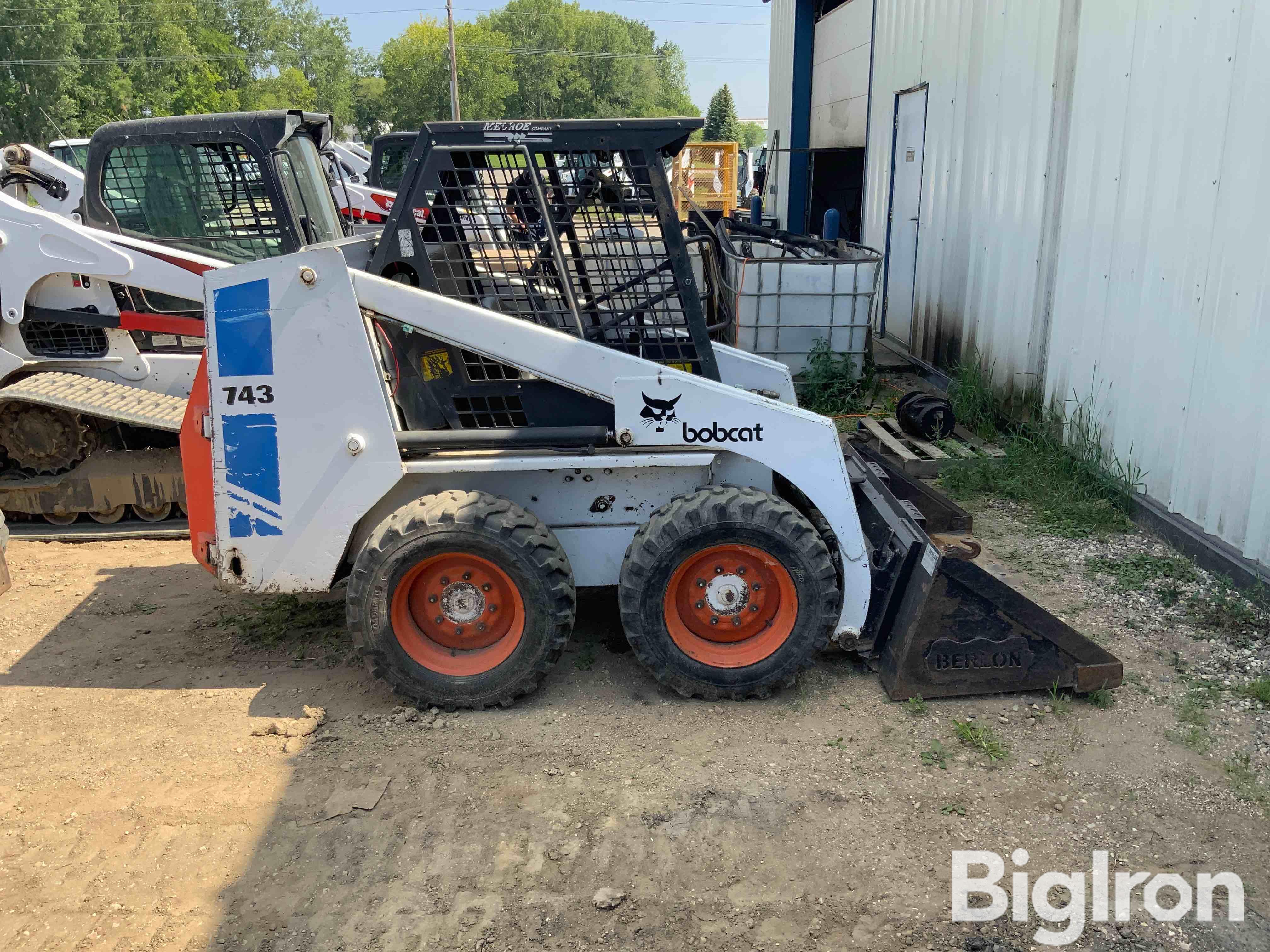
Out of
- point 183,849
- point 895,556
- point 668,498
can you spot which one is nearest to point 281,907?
point 183,849

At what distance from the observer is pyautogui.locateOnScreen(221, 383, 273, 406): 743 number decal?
→ 12.9 feet

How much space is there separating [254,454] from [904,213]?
8.19 meters

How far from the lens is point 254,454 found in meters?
3.97

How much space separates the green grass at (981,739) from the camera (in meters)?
3.70

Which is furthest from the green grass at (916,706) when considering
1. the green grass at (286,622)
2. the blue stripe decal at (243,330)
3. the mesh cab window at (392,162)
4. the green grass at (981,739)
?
the mesh cab window at (392,162)

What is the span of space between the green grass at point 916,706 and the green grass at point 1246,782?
105cm

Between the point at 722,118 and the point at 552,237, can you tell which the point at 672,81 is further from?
the point at 552,237

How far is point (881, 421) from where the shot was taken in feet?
25.7

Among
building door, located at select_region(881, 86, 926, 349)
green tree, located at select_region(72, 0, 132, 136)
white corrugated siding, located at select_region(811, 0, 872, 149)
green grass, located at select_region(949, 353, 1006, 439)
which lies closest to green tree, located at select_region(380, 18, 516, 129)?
green tree, located at select_region(72, 0, 132, 136)

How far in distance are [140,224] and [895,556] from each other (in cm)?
511

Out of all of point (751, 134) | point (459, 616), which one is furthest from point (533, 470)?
point (751, 134)

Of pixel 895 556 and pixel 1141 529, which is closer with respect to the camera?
pixel 895 556

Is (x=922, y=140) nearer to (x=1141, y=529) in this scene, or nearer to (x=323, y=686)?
(x=1141, y=529)

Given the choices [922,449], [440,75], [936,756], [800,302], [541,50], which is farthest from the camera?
[541,50]
